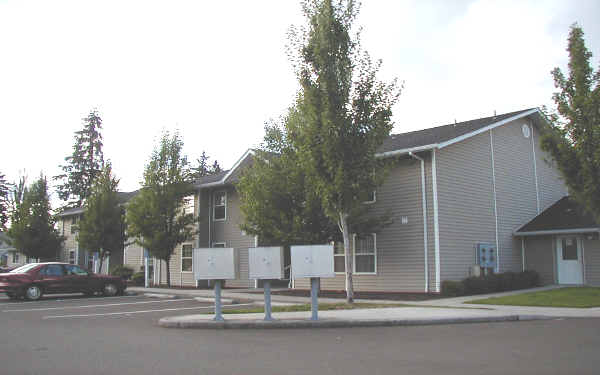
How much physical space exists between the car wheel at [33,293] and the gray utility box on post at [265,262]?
12.5 meters

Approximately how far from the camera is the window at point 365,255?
72.2 ft

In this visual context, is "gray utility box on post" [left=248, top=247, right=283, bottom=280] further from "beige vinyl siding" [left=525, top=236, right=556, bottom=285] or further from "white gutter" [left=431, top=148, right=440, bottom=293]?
"beige vinyl siding" [left=525, top=236, right=556, bottom=285]

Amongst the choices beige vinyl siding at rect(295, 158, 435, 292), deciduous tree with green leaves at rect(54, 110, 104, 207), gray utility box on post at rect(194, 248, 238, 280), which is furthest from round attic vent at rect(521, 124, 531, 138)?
deciduous tree with green leaves at rect(54, 110, 104, 207)

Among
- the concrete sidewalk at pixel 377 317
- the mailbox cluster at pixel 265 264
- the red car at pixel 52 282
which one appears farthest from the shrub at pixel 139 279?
the mailbox cluster at pixel 265 264

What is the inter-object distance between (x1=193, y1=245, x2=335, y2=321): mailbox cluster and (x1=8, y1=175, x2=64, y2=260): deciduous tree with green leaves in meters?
29.9

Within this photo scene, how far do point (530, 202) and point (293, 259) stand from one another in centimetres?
1683

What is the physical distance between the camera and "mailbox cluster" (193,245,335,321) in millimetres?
12211

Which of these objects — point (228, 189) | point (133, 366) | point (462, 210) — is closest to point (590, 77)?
point (462, 210)

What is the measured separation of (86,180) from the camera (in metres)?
61.8

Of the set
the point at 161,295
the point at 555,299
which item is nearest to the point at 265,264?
the point at 555,299

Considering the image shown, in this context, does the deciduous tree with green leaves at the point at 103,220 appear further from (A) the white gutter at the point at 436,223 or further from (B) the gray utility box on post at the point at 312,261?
(B) the gray utility box on post at the point at 312,261

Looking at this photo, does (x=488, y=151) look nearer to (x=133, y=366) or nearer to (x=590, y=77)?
(x=590, y=77)

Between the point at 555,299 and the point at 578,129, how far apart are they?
5.08 m


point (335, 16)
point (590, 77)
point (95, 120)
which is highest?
point (95, 120)
